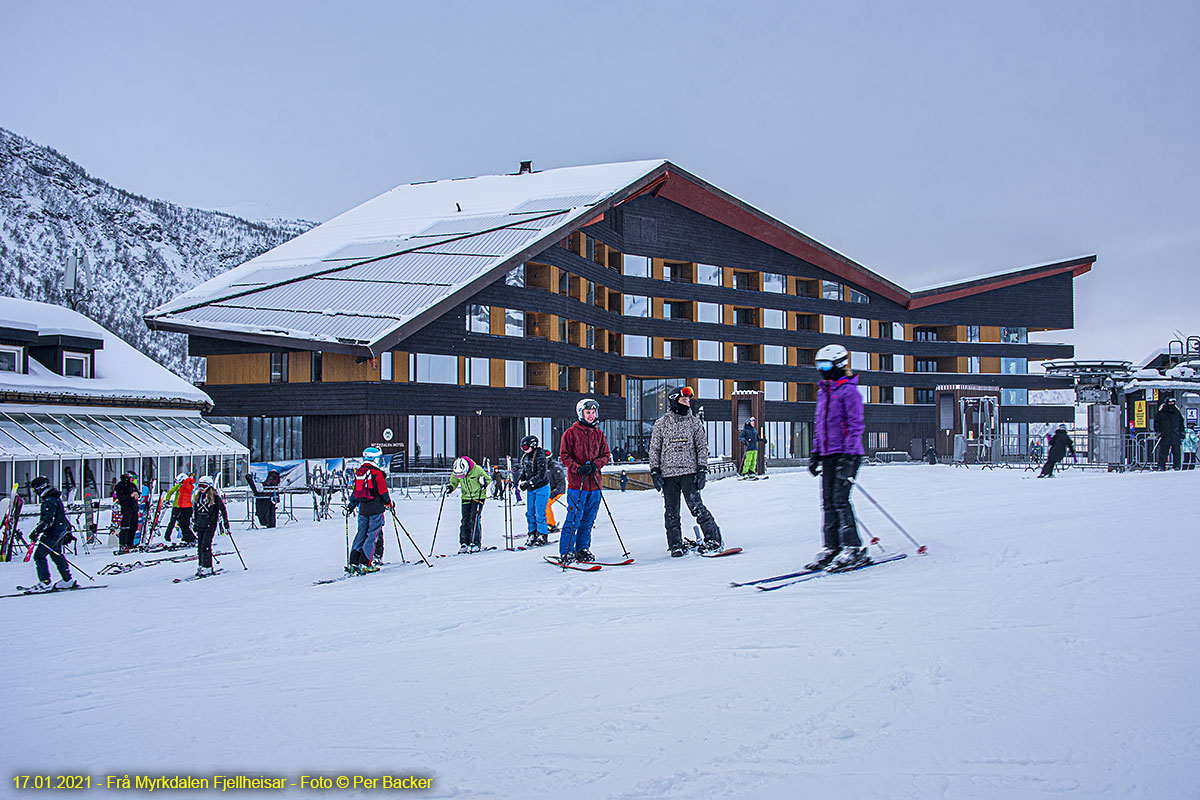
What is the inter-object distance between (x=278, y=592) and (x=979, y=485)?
1138 centimetres

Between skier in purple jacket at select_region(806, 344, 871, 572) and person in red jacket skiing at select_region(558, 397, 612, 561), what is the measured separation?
230 centimetres

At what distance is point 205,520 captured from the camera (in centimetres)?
1154

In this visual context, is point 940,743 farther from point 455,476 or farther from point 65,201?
point 65,201

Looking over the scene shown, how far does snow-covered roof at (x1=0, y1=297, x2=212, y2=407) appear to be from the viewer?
23531 mm

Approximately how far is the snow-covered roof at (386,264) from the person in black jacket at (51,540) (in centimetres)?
1906

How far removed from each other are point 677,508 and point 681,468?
46 cm

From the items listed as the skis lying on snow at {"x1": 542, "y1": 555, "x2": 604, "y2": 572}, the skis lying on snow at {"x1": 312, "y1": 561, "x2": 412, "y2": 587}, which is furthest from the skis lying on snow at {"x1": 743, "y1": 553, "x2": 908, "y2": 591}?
the skis lying on snow at {"x1": 312, "y1": 561, "x2": 412, "y2": 587}

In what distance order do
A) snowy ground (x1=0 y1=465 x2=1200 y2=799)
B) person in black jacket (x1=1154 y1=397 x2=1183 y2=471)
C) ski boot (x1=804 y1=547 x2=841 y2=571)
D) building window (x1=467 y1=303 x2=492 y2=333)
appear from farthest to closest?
building window (x1=467 y1=303 x2=492 y2=333) < person in black jacket (x1=1154 y1=397 x2=1183 y2=471) < ski boot (x1=804 y1=547 x2=841 y2=571) < snowy ground (x1=0 y1=465 x2=1200 y2=799)

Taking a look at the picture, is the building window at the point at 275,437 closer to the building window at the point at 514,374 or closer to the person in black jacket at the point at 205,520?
the building window at the point at 514,374

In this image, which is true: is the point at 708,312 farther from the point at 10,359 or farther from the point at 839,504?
the point at 839,504

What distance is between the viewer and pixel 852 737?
3352mm

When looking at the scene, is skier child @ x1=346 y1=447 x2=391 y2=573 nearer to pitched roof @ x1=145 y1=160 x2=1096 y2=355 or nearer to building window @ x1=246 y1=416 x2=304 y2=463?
pitched roof @ x1=145 y1=160 x2=1096 y2=355

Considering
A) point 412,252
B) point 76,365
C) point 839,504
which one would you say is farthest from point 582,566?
point 412,252

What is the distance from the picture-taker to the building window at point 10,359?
2362 cm
